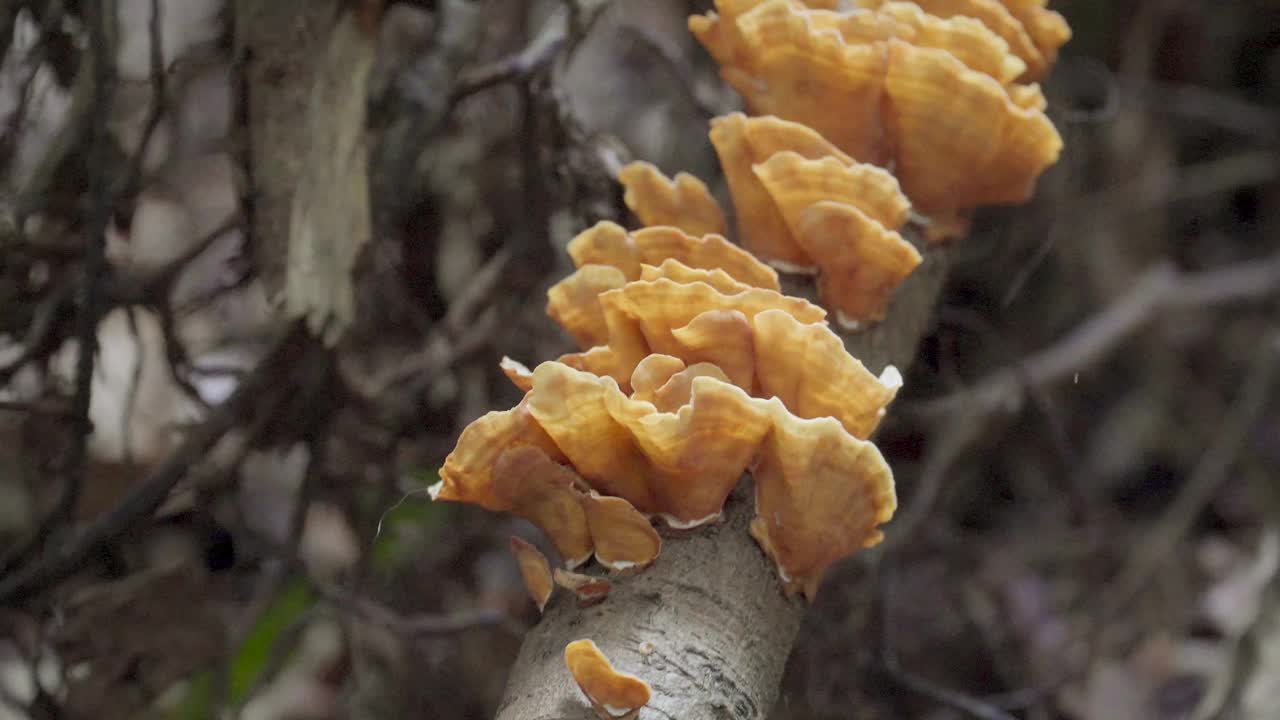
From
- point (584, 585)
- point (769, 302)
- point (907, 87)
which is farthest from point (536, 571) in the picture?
point (907, 87)

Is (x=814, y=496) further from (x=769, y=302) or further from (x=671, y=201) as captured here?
(x=671, y=201)

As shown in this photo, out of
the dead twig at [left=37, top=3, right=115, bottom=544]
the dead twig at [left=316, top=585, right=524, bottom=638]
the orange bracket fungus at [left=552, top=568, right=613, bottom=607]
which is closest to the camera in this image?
the orange bracket fungus at [left=552, top=568, right=613, bottom=607]

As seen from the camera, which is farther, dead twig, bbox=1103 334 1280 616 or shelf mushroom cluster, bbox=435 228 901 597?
dead twig, bbox=1103 334 1280 616

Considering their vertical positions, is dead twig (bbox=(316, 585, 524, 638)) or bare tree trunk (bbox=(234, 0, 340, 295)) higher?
bare tree trunk (bbox=(234, 0, 340, 295))

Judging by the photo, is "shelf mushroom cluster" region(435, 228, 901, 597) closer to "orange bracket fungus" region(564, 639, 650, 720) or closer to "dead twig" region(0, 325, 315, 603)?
"orange bracket fungus" region(564, 639, 650, 720)

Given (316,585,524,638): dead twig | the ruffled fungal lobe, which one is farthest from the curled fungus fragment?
(316,585,524,638): dead twig

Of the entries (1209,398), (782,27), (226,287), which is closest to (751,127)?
(782,27)

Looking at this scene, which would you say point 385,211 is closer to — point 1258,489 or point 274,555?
point 274,555
